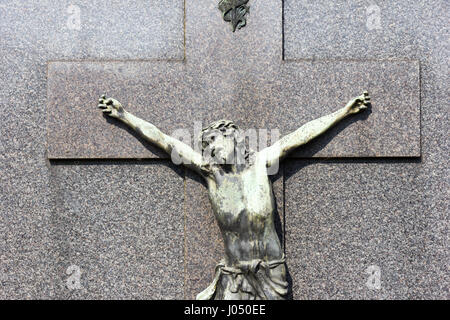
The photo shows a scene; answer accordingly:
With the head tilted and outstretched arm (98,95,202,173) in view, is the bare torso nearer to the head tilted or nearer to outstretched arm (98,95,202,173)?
the head tilted

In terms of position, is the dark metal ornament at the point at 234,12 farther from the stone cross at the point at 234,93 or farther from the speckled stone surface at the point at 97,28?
the speckled stone surface at the point at 97,28

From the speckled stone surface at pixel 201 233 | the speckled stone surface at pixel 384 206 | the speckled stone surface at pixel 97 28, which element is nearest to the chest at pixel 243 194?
the speckled stone surface at pixel 201 233

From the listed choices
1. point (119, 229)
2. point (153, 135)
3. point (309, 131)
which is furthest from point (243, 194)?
point (119, 229)

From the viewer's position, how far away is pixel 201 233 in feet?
17.0

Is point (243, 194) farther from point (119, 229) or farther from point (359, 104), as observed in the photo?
point (359, 104)

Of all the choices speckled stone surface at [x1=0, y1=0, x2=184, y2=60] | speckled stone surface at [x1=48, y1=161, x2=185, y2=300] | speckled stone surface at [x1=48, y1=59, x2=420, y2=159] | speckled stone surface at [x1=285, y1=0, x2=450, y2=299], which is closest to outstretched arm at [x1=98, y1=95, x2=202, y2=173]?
speckled stone surface at [x1=48, y1=59, x2=420, y2=159]

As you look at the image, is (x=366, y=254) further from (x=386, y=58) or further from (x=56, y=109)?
(x=56, y=109)

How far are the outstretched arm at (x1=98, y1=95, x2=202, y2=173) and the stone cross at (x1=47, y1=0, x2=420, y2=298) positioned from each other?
138mm

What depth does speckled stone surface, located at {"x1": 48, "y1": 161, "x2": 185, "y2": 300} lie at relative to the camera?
5227mm

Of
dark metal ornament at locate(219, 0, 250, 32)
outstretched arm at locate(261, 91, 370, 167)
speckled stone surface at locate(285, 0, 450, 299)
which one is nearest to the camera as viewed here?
outstretched arm at locate(261, 91, 370, 167)

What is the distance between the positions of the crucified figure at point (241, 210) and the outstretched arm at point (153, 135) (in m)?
0.01

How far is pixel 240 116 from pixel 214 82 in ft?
1.46

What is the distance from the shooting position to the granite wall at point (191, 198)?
5.19 metres

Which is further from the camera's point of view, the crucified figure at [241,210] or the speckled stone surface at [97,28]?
the speckled stone surface at [97,28]
